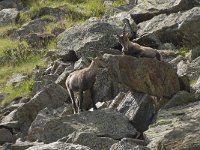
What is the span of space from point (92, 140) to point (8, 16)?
3053cm

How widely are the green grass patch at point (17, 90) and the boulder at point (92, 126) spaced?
411 inches

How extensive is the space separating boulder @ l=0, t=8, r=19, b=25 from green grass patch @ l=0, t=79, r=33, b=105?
13.9 m

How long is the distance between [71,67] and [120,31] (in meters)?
3.95

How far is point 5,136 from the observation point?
2138 cm

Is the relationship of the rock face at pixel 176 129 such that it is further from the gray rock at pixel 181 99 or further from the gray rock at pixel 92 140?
the gray rock at pixel 92 140

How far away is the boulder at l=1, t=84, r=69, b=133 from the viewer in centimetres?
2269

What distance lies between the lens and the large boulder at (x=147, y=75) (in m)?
20.0

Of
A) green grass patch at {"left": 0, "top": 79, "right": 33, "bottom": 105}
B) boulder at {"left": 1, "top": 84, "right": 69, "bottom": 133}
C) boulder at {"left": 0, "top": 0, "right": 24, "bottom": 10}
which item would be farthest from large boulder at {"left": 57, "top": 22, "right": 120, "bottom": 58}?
boulder at {"left": 0, "top": 0, "right": 24, "bottom": 10}

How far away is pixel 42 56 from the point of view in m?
36.1

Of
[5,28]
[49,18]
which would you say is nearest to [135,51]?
[49,18]

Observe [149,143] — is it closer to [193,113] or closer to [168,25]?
[193,113]

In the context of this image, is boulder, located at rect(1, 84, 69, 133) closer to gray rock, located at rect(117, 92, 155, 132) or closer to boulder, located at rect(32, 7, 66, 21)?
gray rock, located at rect(117, 92, 155, 132)

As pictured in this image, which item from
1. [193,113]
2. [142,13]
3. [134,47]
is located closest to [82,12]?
[142,13]

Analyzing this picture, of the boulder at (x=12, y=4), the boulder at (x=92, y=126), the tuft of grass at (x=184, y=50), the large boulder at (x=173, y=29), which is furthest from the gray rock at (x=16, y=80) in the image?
the boulder at (x=12, y=4)
